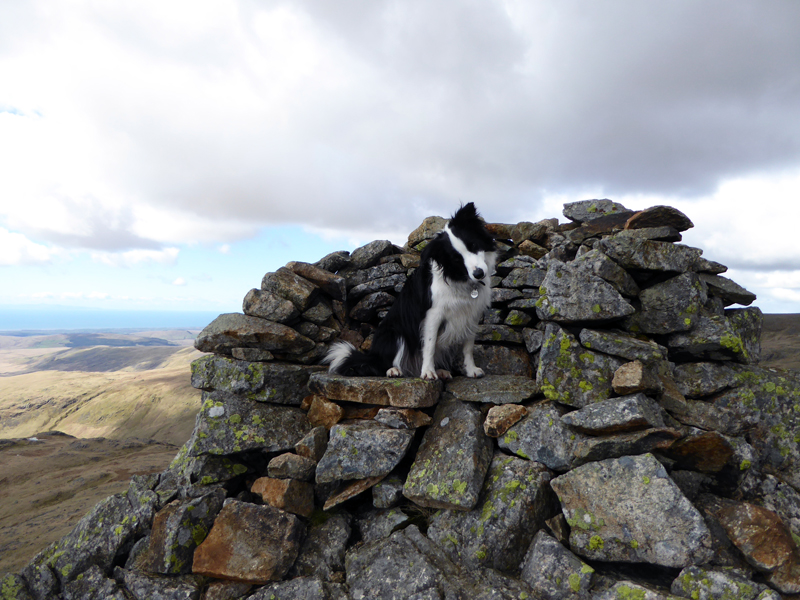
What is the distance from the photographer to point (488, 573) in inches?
151

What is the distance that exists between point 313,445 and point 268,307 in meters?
2.49

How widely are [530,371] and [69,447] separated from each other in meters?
21.3

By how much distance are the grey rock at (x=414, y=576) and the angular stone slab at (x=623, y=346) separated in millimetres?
2637

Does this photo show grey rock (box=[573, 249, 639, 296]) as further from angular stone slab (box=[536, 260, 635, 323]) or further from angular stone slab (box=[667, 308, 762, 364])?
angular stone slab (box=[667, 308, 762, 364])

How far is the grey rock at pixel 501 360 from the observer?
6.31m

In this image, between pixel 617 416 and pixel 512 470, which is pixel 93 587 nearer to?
pixel 512 470

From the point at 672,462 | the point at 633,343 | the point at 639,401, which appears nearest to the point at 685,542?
the point at 672,462

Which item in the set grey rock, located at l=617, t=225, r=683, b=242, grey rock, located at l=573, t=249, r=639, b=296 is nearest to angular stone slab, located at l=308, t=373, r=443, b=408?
grey rock, located at l=573, t=249, r=639, b=296

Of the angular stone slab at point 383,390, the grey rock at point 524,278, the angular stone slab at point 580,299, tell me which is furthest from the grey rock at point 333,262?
the angular stone slab at point 580,299

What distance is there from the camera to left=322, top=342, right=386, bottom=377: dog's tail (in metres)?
6.18

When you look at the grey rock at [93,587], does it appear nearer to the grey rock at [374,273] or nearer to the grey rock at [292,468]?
the grey rock at [292,468]

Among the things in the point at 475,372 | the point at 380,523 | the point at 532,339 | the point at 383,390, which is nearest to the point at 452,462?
the point at 380,523

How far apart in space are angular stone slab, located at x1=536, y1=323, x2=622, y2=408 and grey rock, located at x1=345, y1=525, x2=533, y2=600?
202 cm

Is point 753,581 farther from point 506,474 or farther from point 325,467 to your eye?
point 325,467
